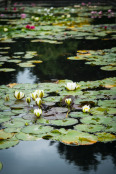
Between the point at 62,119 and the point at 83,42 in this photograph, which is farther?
the point at 83,42

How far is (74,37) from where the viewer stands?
189 inches

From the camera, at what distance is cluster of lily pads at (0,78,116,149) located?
1.47 m

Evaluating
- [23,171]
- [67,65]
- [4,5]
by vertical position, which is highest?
[4,5]

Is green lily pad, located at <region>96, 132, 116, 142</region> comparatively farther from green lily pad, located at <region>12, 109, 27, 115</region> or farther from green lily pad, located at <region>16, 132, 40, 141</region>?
green lily pad, located at <region>12, 109, 27, 115</region>

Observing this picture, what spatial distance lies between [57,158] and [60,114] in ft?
1.46

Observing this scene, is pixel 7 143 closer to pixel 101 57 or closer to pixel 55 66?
pixel 55 66

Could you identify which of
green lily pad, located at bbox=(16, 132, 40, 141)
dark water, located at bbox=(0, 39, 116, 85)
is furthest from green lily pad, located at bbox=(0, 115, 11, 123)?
dark water, located at bbox=(0, 39, 116, 85)

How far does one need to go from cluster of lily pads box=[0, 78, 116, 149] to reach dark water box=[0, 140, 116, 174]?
0.04 meters

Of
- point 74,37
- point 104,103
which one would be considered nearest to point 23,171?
point 104,103

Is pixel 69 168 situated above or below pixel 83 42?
below

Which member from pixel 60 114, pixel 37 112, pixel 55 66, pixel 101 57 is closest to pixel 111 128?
pixel 60 114

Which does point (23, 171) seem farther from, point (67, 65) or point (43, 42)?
point (43, 42)

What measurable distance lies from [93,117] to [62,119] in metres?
0.20

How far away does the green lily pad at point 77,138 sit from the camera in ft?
4.63
